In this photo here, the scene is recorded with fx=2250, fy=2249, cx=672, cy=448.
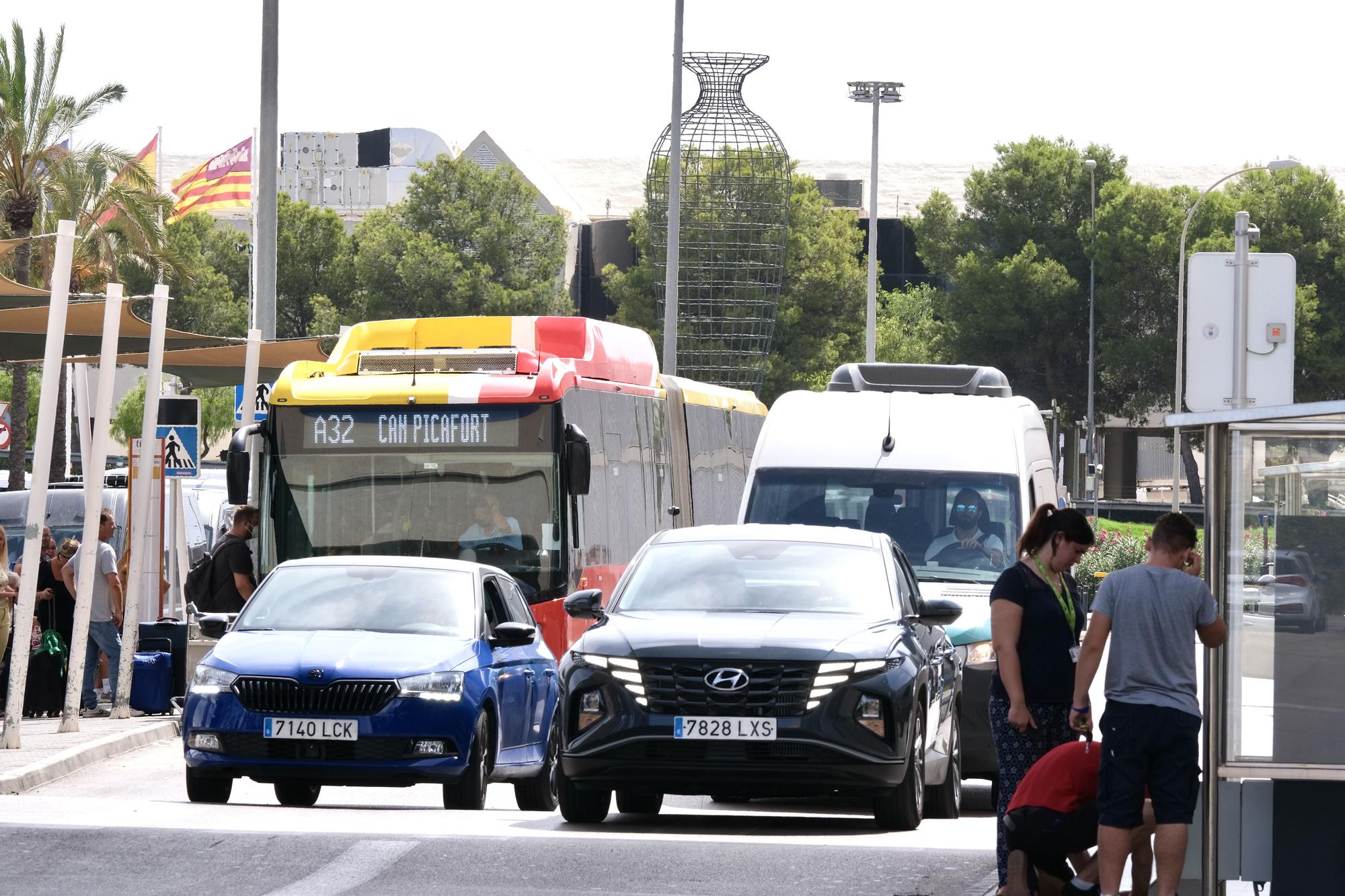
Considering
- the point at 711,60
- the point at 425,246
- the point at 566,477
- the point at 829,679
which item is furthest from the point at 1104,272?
the point at 829,679

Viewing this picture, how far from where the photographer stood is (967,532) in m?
15.4

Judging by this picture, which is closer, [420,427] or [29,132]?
[420,427]

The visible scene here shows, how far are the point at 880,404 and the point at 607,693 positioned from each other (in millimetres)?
5632

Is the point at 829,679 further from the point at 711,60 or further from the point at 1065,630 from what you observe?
the point at 711,60

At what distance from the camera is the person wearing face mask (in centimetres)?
1758

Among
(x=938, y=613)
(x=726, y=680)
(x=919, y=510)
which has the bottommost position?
(x=726, y=680)

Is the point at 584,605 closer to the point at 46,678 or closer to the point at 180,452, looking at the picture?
the point at 46,678

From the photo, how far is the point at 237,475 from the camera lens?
16.0 metres

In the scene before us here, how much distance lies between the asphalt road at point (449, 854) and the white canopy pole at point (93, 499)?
477 centimetres

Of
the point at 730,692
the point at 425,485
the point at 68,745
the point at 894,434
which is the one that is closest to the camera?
the point at 730,692

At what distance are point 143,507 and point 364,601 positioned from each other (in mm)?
6114

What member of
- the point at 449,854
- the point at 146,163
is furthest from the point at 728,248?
the point at 449,854

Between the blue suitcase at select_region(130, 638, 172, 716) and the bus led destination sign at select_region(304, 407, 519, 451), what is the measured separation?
3.53m

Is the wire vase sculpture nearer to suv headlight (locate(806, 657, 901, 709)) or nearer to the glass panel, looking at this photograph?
suv headlight (locate(806, 657, 901, 709))
